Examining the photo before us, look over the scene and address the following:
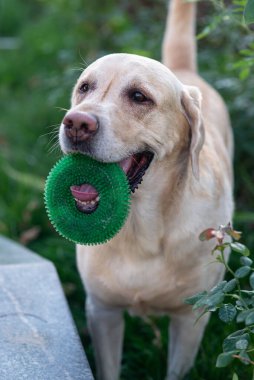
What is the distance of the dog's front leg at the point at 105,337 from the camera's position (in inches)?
127

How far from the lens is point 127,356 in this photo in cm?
356

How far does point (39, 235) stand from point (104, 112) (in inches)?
88.7

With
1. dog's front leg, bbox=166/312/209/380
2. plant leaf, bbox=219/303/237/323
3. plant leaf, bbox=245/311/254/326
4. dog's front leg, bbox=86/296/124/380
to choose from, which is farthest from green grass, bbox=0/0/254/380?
plant leaf, bbox=245/311/254/326

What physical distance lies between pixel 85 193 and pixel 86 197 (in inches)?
0.7

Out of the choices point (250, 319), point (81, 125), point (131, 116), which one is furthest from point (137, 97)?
point (250, 319)

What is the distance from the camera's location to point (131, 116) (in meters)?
2.71

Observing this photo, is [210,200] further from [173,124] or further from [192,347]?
[192,347]

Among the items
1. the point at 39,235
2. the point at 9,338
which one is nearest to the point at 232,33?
the point at 39,235

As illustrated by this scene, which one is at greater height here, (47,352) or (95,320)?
(47,352)

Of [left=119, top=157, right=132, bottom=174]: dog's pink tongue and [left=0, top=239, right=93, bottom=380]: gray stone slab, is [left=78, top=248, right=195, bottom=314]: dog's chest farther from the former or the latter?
[left=119, top=157, right=132, bottom=174]: dog's pink tongue

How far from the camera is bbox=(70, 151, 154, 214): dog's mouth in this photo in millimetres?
2730

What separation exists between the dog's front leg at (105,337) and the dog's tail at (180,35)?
164 cm

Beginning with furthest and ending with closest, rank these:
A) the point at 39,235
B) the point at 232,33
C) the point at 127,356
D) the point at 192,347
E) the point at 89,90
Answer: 1. the point at 232,33
2. the point at 39,235
3. the point at 127,356
4. the point at 192,347
5. the point at 89,90

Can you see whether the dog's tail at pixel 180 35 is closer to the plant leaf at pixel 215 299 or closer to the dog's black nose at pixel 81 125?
the dog's black nose at pixel 81 125
